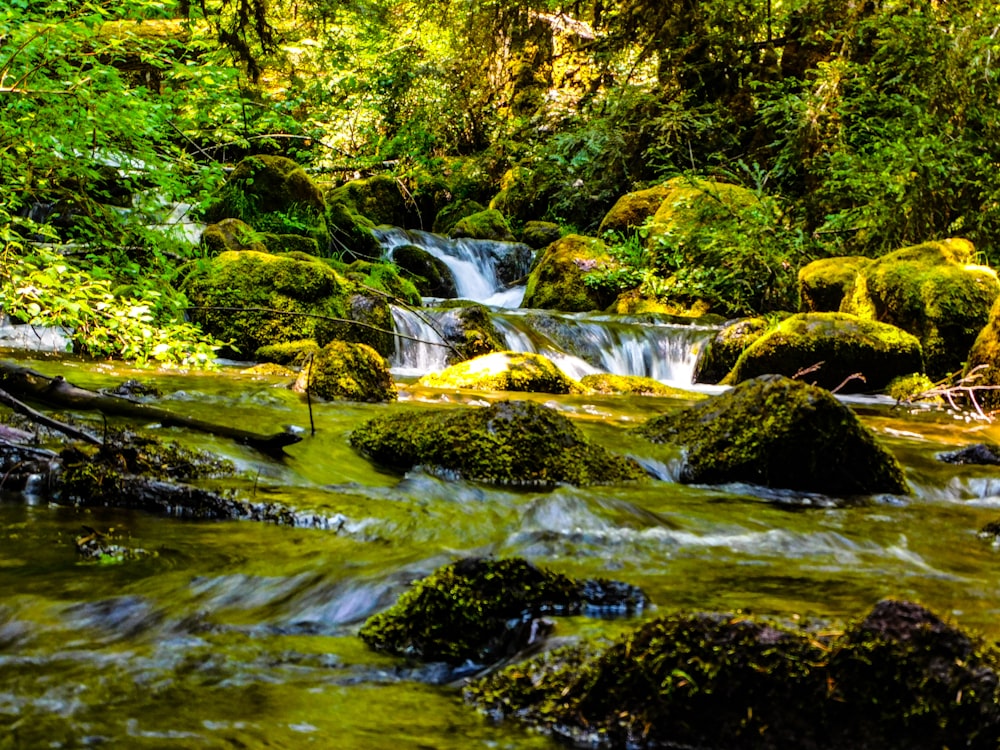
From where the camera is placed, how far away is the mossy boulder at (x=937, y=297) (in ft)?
38.4

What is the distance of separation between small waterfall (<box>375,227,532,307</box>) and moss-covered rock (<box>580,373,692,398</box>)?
26.2 feet

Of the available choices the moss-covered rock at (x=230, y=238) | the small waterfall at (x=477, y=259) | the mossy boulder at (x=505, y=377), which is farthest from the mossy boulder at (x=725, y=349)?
the moss-covered rock at (x=230, y=238)

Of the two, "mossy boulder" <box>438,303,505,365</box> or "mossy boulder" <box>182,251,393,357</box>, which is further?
"mossy boulder" <box>438,303,505,365</box>

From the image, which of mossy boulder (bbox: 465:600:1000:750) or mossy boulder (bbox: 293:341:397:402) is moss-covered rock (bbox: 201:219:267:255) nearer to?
mossy boulder (bbox: 293:341:397:402)

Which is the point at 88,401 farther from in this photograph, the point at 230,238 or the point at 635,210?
the point at 635,210

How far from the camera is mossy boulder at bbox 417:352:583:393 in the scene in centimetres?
989

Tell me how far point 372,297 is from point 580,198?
1045 cm

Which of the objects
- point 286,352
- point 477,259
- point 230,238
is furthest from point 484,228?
point 286,352

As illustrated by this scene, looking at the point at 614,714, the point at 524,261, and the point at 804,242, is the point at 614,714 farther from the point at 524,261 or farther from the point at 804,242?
the point at 524,261

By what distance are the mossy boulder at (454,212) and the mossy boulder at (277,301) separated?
461 inches

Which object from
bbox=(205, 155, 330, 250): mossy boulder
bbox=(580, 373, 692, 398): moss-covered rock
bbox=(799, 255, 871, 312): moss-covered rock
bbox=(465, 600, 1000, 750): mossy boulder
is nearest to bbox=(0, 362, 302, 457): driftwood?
bbox=(465, 600, 1000, 750): mossy boulder

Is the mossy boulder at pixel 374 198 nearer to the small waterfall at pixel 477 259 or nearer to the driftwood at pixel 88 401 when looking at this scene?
the small waterfall at pixel 477 259

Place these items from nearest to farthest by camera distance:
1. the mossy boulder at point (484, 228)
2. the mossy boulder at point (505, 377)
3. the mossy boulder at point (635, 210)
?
the mossy boulder at point (505, 377), the mossy boulder at point (635, 210), the mossy boulder at point (484, 228)

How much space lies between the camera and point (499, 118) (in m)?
27.0
